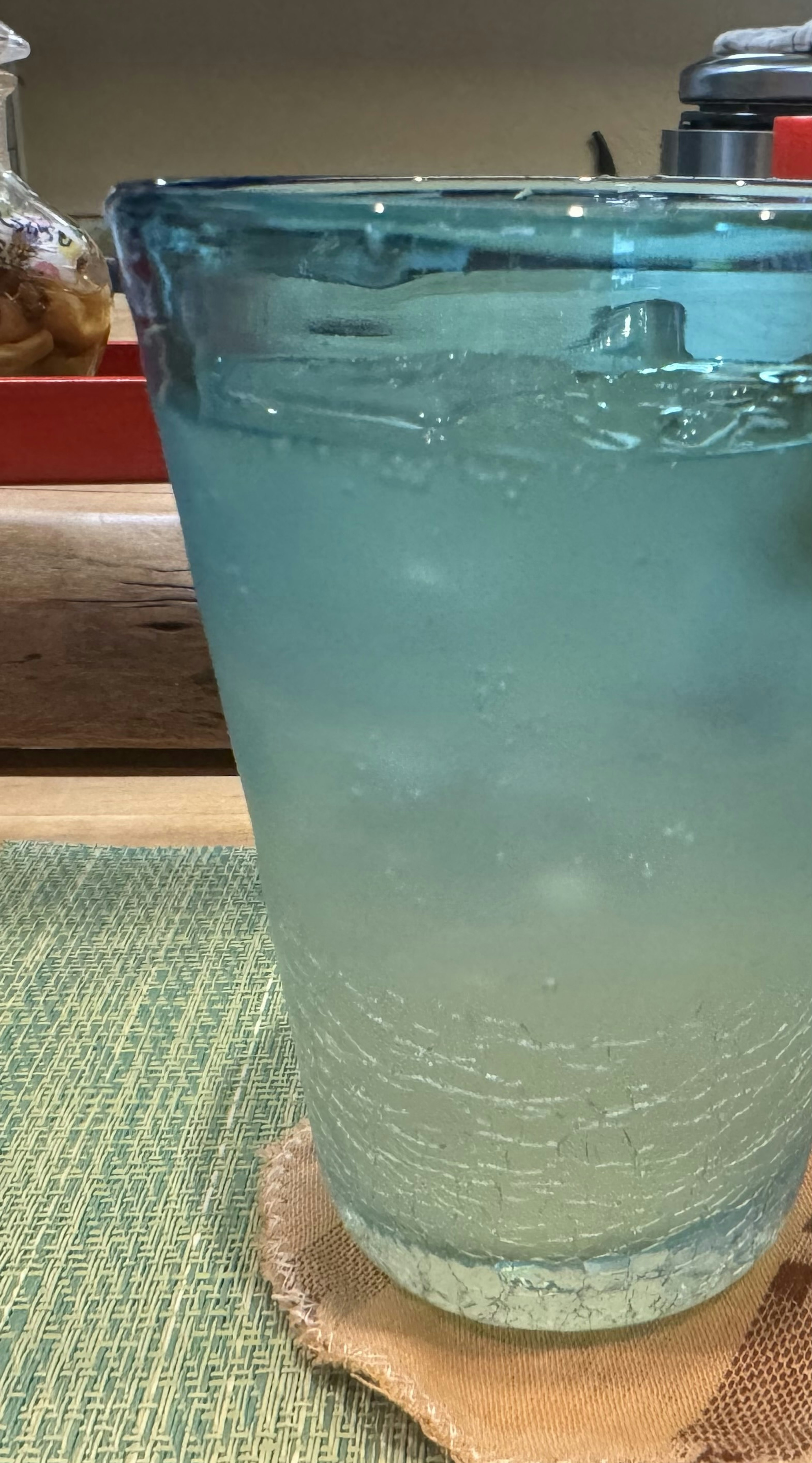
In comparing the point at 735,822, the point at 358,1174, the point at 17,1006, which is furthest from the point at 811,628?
the point at 17,1006

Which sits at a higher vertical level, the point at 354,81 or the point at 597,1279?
the point at 354,81

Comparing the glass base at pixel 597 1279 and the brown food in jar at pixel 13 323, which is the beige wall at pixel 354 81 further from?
the glass base at pixel 597 1279

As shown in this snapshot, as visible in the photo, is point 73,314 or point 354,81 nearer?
point 73,314

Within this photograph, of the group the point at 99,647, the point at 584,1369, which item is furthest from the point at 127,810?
the point at 584,1369

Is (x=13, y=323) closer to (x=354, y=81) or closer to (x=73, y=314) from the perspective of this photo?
(x=73, y=314)

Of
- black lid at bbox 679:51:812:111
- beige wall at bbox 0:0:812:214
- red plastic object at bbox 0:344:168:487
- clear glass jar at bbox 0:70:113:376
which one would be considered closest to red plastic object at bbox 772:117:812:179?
red plastic object at bbox 0:344:168:487
